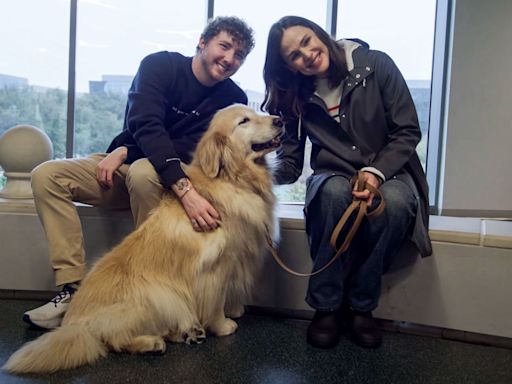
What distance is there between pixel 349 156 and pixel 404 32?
8.61 feet

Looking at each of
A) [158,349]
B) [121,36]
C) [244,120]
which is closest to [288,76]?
[244,120]

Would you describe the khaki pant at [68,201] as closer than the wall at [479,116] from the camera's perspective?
Yes

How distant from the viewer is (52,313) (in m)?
1.72

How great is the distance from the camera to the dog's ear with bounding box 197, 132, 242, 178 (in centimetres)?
160

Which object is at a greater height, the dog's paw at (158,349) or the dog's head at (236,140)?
the dog's head at (236,140)

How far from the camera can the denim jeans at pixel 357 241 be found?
153 cm

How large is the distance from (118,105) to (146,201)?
227 cm

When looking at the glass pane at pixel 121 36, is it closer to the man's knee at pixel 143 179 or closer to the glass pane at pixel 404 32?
the glass pane at pixel 404 32

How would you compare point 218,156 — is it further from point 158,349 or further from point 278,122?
point 158,349

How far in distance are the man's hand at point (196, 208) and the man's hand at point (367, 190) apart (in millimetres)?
468

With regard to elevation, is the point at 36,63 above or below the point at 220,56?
above

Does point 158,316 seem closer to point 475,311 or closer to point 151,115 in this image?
point 151,115

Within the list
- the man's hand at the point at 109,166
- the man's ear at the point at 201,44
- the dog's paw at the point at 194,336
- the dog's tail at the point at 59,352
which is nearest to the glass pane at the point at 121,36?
the man's ear at the point at 201,44

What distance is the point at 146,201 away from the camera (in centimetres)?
175
